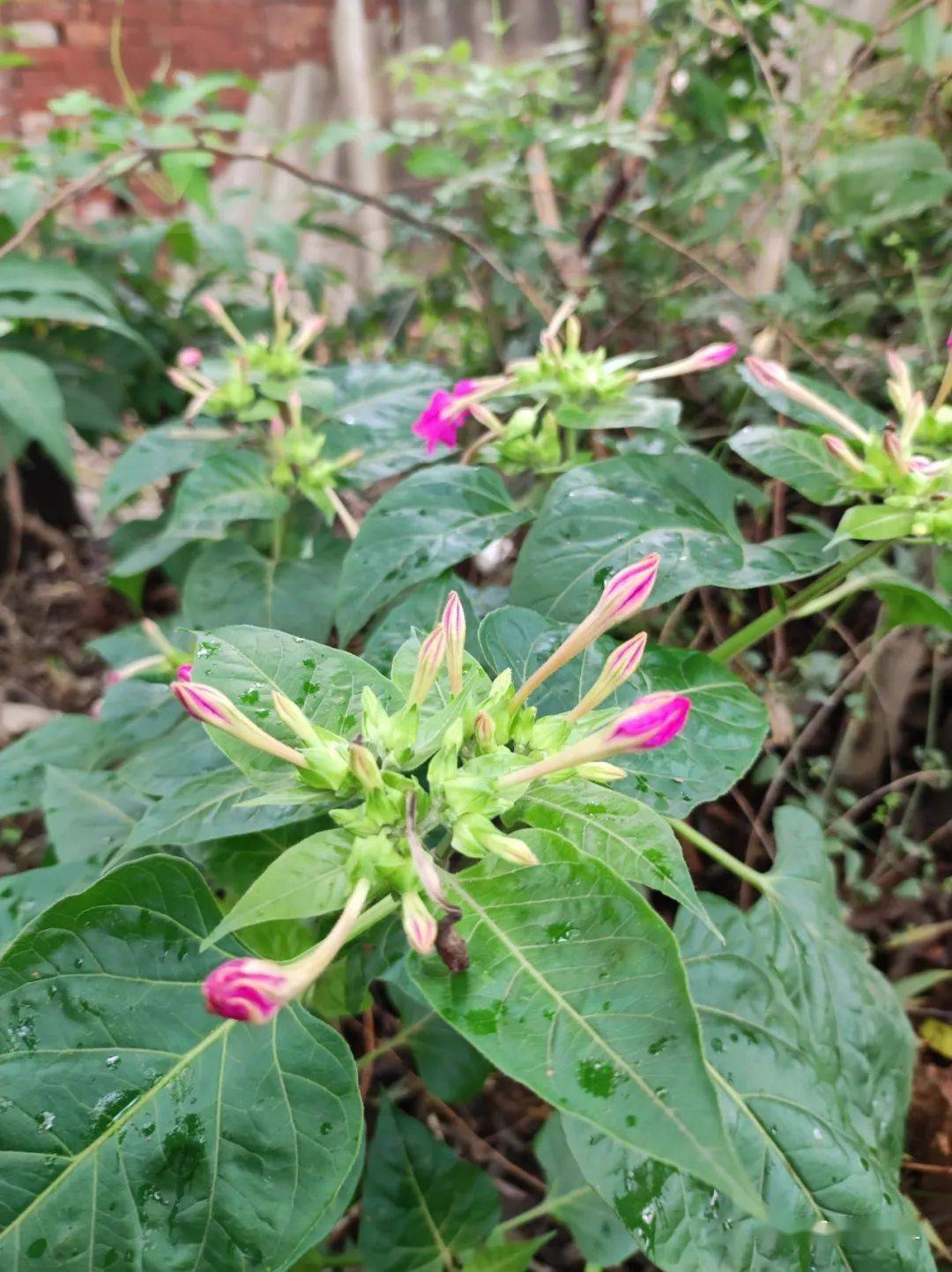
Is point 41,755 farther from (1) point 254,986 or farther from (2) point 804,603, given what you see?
(2) point 804,603

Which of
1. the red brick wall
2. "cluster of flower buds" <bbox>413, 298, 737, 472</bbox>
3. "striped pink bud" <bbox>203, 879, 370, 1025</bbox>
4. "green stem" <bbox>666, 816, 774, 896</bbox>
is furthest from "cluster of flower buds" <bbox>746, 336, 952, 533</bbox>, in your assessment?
the red brick wall

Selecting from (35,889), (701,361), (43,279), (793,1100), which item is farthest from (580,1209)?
(43,279)

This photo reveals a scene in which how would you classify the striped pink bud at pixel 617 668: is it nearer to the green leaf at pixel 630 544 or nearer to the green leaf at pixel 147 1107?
the green leaf at pixel 630 544

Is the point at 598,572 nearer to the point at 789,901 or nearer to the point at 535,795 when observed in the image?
the point at 535,795

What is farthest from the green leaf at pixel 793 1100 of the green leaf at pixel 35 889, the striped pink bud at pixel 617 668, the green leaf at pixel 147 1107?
the green leaf at pixel 35 889

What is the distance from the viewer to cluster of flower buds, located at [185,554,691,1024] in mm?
406

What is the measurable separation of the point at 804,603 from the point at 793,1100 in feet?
1.40

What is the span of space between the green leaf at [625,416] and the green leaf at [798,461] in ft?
0.30

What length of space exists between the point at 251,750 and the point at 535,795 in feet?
0.58

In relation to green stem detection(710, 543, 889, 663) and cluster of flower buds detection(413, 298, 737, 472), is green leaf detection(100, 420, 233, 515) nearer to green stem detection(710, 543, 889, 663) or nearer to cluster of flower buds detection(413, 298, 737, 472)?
cluster of flower buds detection(413, 298, 737, 472)

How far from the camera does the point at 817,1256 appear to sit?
1.79 feet

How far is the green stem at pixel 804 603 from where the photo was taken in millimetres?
685

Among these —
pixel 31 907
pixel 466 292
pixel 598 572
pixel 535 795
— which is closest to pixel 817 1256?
pixel 535 795

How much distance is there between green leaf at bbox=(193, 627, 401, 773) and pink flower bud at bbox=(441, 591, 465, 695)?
0.05 meters
